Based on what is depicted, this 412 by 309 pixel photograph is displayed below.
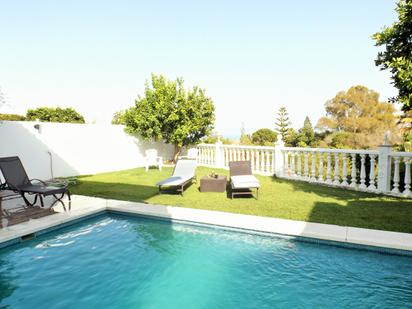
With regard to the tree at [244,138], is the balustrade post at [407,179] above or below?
below

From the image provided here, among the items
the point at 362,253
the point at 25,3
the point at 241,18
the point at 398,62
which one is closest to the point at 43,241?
the point at 362,253

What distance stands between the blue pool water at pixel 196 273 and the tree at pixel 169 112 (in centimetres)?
972

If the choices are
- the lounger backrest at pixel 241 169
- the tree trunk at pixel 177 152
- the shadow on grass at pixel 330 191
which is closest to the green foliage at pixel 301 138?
the tree trunk at pixel 177 152

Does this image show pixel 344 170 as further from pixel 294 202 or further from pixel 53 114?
pixel 53 114

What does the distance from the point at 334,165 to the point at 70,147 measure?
1114 centimetres

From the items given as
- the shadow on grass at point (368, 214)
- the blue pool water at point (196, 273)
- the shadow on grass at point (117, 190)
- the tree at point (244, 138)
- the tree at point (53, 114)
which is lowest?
the blue pool water at point (196, 273)

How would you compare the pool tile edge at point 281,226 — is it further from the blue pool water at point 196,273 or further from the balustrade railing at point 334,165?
the balustrade railing at point 334,165

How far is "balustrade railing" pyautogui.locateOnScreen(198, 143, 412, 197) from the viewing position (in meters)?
8.62

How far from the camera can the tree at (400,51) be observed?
591 centimetres

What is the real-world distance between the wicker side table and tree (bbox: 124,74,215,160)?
6.27 meters

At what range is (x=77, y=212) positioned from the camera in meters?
7.01

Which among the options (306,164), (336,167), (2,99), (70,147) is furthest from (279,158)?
(2,99)

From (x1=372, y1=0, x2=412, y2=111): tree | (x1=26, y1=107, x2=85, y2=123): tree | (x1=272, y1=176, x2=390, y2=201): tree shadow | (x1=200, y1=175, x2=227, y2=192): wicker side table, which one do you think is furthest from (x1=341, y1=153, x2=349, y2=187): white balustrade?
(x1=26, y1=107, x2=85, y2=123): tree

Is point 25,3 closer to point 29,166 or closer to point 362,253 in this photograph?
point 29,166
